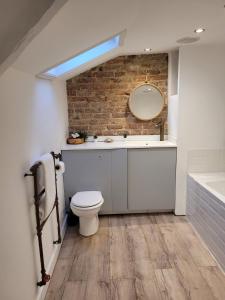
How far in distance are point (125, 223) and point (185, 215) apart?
83 cm

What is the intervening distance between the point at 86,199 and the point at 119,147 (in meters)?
0.77

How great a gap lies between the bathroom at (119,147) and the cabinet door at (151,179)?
1cm

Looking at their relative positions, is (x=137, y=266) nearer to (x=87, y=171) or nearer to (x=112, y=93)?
(x=87, y=171)

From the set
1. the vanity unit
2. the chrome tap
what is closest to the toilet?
the vanity unit

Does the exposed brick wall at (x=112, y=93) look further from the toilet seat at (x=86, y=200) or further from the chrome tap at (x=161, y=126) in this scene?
the toilet seat at (x=86, y=200)

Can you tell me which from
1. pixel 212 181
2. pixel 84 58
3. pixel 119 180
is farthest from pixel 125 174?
pixel 84 58

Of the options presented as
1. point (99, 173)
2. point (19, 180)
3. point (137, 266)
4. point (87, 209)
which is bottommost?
point (137, 266)

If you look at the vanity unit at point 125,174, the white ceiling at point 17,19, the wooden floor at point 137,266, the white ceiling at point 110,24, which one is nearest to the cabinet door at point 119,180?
the vanity unit at point 125,174

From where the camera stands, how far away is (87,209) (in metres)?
2.50

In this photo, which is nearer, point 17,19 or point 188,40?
point 17,19

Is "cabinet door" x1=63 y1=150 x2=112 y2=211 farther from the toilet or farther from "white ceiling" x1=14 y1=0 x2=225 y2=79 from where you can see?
"white ceiling" x1=14 y1=0 x2=225 y2=79

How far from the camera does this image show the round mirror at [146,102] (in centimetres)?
327

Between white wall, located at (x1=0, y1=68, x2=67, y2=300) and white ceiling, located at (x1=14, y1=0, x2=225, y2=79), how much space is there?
22 cm

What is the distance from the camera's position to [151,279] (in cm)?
200
